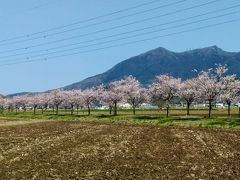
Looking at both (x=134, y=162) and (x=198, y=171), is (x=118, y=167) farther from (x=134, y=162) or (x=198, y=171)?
(x=198, y=171)

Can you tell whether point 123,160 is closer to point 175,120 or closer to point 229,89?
point 175,120

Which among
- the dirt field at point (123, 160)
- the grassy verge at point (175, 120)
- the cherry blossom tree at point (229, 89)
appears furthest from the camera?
the cherry blossom tree at point (229, 89)

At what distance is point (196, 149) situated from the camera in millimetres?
33781

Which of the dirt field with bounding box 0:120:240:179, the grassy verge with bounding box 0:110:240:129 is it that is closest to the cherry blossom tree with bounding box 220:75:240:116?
the grassy verge with bounding box 0:110:240:129

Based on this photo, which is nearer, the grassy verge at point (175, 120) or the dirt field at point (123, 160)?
the dirt field at point (123, 160)

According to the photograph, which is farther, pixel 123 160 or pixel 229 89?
pixel 229 89

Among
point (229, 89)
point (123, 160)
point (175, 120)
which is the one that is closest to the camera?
point (123, 160)

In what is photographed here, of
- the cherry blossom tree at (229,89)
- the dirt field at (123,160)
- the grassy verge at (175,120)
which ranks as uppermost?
the cherry blossom tree at (229,89)

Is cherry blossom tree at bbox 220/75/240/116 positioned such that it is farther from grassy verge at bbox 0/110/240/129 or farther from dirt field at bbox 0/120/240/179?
dirt field at bbox 0/120/240/179

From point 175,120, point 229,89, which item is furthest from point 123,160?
point 229,89

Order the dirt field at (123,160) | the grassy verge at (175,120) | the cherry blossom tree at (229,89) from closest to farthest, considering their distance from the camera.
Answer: the dirt field at (123,160) → the grassy verge at (175,120) → the cherry blossom tree at (229,89)

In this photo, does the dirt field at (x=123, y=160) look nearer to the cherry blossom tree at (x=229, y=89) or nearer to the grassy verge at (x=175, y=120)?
the grassy verge at (x=175, y=120)

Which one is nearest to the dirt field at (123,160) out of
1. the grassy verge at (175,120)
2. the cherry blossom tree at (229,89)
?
the grassy verge at (175,120)

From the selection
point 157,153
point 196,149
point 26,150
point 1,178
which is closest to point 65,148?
point 26,150
